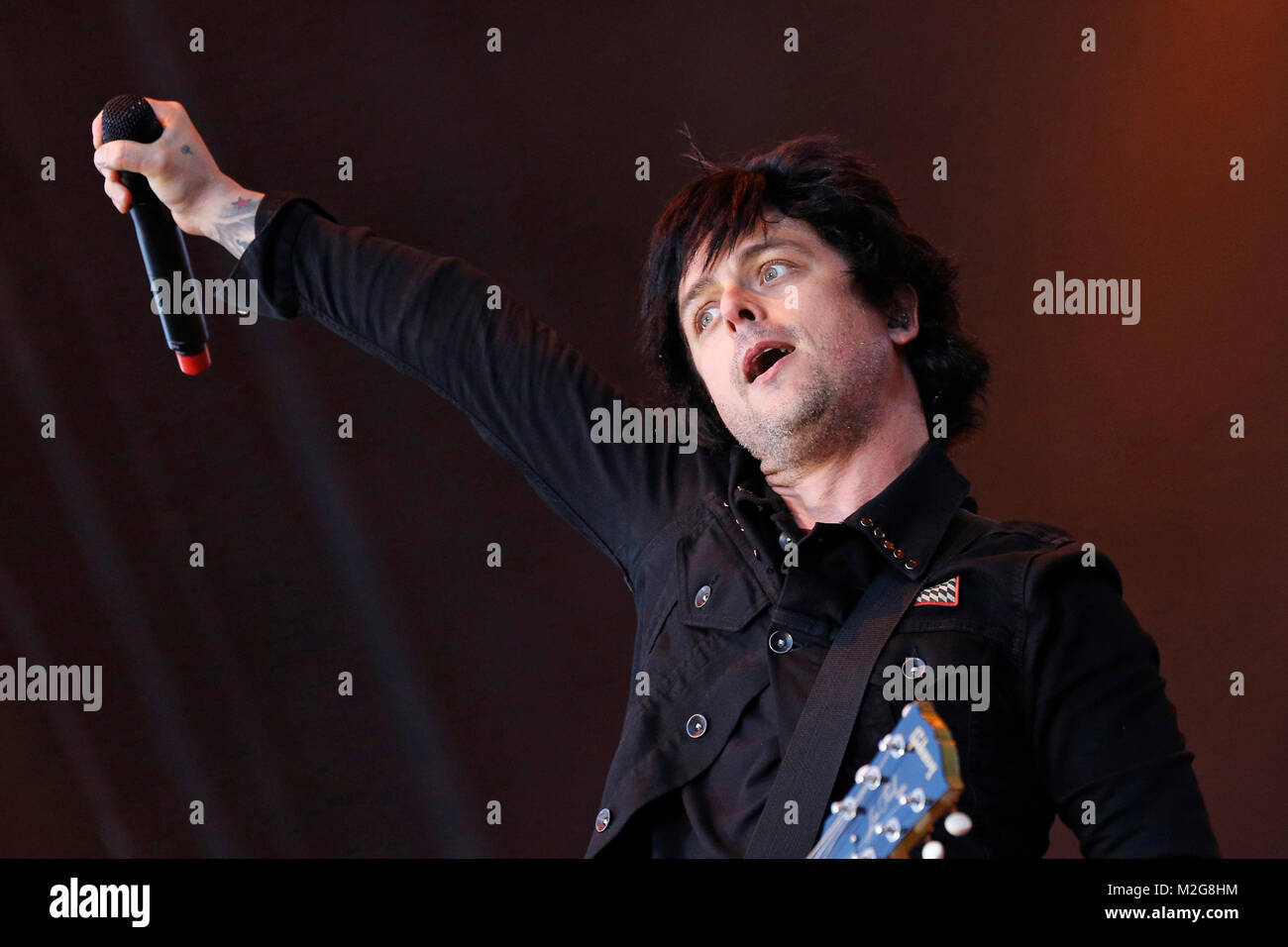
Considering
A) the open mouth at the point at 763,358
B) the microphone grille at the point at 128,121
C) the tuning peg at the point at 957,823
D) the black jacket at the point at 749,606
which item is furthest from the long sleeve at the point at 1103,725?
the microphone grille at the point at 128,121

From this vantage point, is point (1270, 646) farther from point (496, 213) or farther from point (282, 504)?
point (282, 504)

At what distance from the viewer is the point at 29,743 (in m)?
1.92

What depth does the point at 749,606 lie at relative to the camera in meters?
1.32

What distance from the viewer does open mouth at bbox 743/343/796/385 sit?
1.41 m

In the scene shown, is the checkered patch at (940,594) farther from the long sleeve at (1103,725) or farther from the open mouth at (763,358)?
the open mouth at (763,358)

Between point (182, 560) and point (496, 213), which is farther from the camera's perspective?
point (496, 213)

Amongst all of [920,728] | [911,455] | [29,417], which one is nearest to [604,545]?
[911,455]

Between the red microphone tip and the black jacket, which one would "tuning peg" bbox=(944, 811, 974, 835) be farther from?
the red microphone tip

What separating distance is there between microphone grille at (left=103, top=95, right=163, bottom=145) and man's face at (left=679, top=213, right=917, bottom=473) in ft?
2.02

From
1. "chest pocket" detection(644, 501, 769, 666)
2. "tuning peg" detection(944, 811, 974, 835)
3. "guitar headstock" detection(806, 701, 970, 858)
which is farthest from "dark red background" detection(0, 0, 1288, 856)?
"tuning peg" detection(944, 811, 974, 835)

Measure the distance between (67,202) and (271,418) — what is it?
1.41ft

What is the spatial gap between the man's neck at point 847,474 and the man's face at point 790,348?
12mm

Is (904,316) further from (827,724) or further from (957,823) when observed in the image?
(957,823)

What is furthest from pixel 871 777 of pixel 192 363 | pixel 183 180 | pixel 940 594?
pixel 183 180
